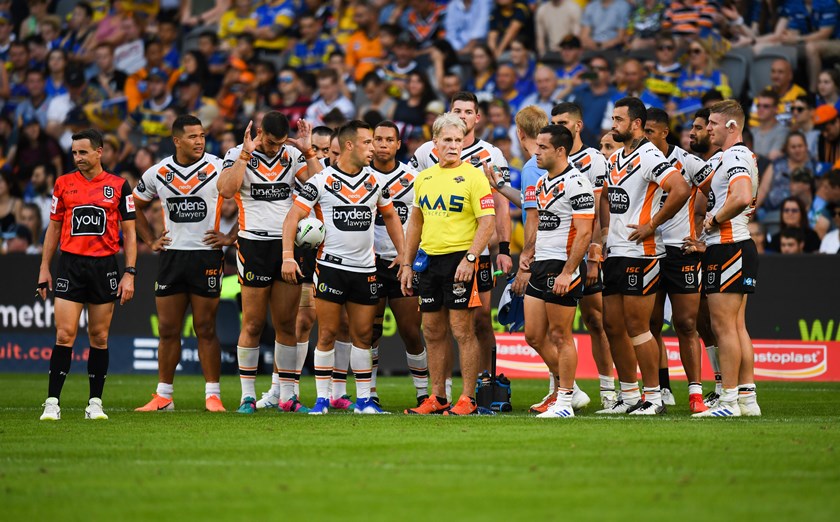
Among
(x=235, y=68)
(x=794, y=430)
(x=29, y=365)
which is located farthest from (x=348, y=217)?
(x=235, y=68)

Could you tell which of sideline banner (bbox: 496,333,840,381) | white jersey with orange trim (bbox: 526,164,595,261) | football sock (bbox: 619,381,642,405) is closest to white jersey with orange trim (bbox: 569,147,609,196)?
white jersey with orange trim (bbox: 526,164,595,261)

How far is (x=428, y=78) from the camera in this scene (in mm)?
22578

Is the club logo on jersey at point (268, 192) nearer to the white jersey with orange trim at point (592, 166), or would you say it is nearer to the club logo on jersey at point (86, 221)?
the club logo on jersey at point (86, 221)

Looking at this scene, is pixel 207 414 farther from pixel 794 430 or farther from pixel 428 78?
pixel 428 78

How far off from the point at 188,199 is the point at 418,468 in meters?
5.51

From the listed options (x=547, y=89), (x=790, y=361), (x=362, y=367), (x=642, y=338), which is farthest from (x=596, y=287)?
(x=547, y=89)

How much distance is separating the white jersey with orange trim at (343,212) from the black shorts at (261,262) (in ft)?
2.03

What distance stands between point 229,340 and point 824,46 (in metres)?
10.5

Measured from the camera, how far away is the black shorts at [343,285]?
1196 cm

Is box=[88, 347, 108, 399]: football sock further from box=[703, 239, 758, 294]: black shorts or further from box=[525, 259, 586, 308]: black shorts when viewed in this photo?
box=[703, 239, 758, 294]: black shorts

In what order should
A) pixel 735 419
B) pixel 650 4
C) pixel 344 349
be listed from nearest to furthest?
pixel 735 419, pixel 344 349, pixel 650 4

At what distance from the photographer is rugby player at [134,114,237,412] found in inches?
493

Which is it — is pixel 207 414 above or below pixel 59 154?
below

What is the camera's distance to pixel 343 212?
12.0 m
